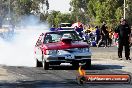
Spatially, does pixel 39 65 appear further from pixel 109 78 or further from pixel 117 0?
pixel 117 0

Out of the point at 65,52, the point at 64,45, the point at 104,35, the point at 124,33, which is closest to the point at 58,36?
the point at 64,45

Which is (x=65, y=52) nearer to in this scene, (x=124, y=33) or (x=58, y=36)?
(x=58, y=36)

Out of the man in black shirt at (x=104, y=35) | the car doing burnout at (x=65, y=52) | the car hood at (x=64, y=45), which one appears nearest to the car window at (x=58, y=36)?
the car doing burnout at (x=65, y=52)

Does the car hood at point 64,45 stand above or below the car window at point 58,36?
below

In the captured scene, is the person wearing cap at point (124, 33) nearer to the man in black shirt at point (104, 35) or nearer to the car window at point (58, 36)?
the car window at point (58, 36)

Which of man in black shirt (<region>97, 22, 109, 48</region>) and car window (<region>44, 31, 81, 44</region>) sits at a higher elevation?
car window (<region>44, 31, 81, 44</region>)

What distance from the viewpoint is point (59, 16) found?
353 ft

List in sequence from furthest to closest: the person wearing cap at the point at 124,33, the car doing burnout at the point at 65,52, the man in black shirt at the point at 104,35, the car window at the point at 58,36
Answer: the man in black shirt at the point at 104,35, the person wearing cap at the point at 124,33, the car window at the point at 58,36, the car doing burnout at the point at 65,52

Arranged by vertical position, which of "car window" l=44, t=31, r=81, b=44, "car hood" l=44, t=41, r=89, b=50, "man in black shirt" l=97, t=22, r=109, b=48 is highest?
"car window" l=44, t=31, r=81, b=44

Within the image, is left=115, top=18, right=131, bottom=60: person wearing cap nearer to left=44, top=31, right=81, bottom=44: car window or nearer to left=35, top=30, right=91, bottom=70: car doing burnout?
left=44, top=31, right=81, bottom=44: car window

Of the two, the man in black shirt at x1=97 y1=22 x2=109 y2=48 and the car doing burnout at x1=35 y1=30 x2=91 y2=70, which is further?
the man in black shirt at x1=97 y1=22 x2=109 y2=48

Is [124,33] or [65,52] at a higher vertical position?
[124,33]

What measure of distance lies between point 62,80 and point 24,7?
355 feet

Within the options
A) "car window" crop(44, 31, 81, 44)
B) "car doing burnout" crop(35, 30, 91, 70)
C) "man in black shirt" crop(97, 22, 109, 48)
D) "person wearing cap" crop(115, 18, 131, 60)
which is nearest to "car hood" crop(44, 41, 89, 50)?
"car doing burnout" crop(35, 30, 91, 70)
